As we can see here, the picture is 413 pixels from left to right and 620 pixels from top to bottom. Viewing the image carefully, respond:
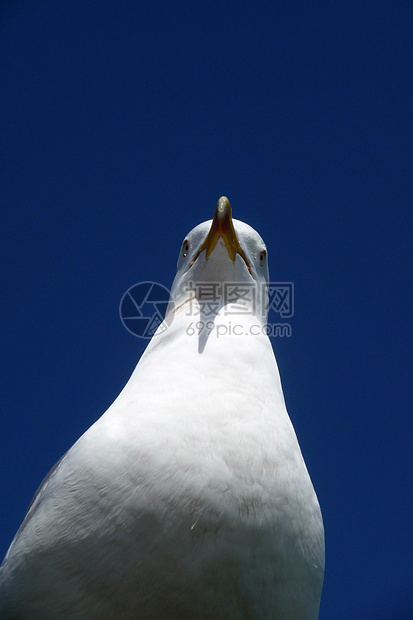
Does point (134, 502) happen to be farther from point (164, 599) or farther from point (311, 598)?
point (311, 598)

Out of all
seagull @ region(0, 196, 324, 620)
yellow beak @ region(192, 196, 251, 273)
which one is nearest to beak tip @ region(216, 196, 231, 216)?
yellow beak @ region(192, 196, 251, 273)

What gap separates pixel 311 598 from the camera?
341cm

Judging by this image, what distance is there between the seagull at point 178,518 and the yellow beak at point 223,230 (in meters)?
1.29

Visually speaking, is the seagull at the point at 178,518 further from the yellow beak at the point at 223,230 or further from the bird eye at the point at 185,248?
the bird eye at the point at 185,248

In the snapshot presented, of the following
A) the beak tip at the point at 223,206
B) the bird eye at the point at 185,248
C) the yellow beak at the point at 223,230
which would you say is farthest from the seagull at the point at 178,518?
the bird eye at the point at 185,248

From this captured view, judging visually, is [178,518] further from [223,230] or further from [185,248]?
[185,248]

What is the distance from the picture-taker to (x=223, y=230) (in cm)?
488

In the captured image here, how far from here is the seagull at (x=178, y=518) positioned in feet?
9.78

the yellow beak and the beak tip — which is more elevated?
the beak tip

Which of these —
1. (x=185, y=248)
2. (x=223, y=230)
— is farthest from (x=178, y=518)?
(x=185, y=248)

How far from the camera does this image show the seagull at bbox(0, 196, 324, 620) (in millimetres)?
2982

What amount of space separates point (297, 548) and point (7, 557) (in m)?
1.59

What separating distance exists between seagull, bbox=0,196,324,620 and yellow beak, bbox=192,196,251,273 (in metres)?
1.29

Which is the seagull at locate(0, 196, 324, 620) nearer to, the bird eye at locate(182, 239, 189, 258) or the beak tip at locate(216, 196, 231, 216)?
the beak tip at locate(216, 196, 231, 216)
